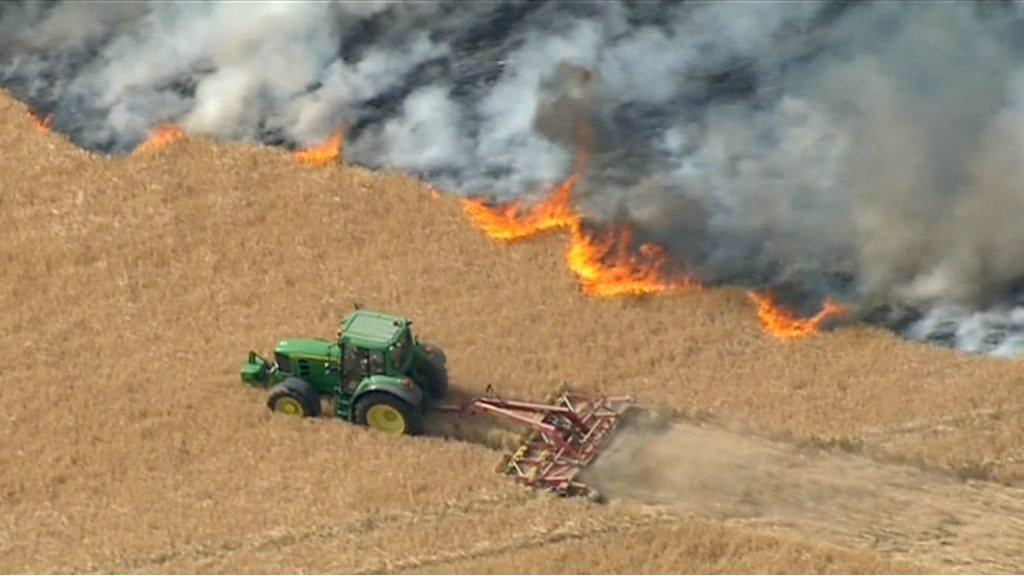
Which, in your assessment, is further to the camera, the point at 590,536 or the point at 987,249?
the point at 987,249

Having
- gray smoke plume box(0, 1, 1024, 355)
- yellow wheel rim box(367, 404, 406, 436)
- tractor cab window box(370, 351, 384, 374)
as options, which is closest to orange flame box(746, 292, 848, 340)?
gray smoke plume box(0, 1, 1024, 355)

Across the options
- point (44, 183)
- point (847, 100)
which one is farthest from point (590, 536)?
point (44, 183)

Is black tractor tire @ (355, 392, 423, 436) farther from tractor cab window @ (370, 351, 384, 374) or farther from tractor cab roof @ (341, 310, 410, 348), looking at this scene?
tractor cab roof @ (341, 310, 410, 348)

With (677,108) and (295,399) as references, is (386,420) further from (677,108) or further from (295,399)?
(677,108)

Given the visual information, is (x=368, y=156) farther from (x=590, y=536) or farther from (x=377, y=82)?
(x=590, y=536)

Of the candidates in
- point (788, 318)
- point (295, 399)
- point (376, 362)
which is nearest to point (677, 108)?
point (788, 318)

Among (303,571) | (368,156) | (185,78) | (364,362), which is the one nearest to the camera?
(303,571)
